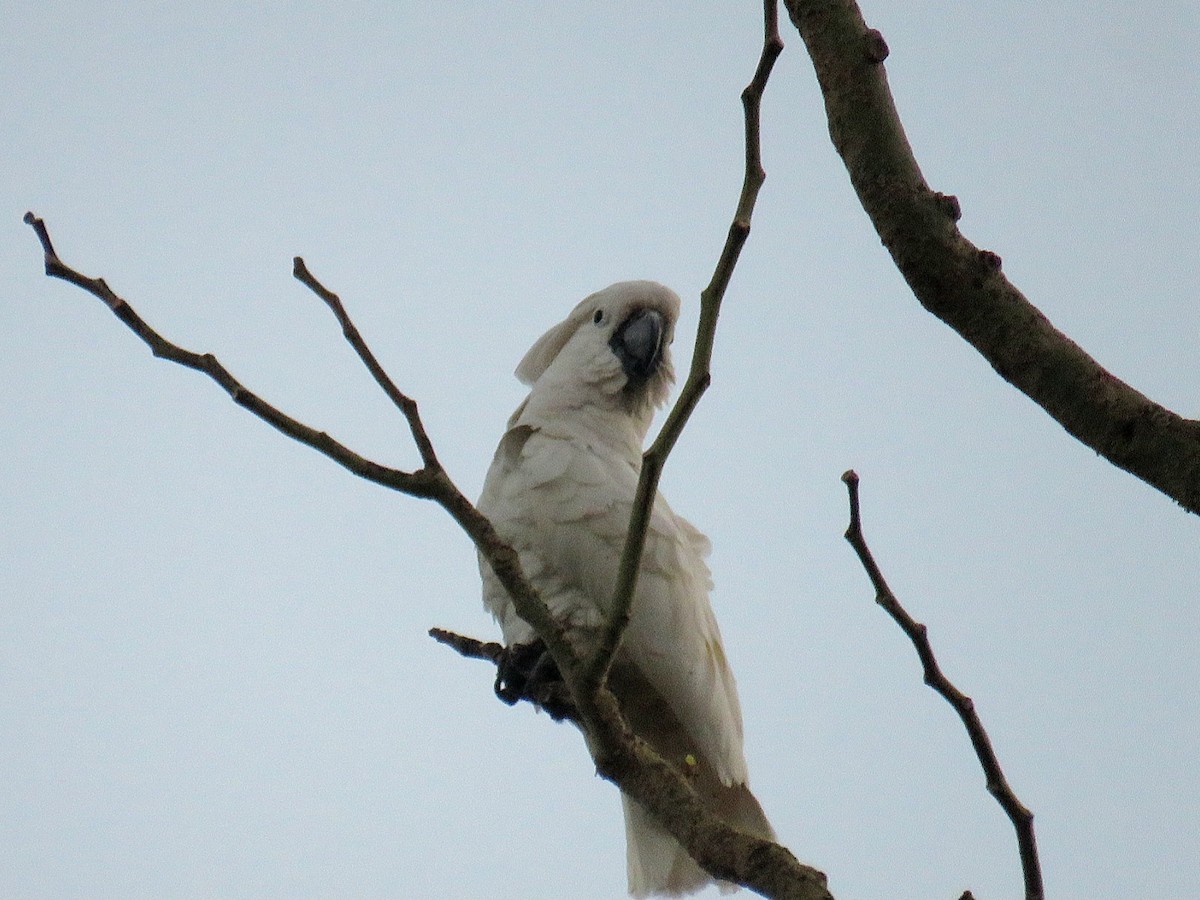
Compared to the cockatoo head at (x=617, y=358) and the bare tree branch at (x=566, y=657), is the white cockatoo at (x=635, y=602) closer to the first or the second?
the cockatoo head at (x=617, y=358)

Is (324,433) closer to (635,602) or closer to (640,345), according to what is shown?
(635,602)

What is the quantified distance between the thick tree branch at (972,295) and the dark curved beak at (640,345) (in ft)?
8.10

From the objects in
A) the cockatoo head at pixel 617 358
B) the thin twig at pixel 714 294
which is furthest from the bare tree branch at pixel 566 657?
the cockatoo head at pixel 617 358

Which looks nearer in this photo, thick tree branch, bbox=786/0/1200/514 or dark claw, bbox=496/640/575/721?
thick tree branch, bbox=786/0/1200/514

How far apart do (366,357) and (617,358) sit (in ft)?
8.02

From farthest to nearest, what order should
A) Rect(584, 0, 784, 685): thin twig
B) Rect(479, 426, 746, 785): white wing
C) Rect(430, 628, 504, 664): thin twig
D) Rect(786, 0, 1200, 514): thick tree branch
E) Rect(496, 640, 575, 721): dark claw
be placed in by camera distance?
Rect(479, 426, 746, 785): white wing
Rect(496, 640, 575, 721): dark claw
Rect(430, 628, 504, 664): thin twig
Rect(584, 0, 784, 685): thin twig
Rect(786, 0, 1200, 514): thick tree branch

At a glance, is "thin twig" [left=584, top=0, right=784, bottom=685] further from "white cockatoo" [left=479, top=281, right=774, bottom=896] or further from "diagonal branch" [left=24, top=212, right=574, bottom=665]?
"white cockatoo" [left=479, top=281, right=774, bottom=896]

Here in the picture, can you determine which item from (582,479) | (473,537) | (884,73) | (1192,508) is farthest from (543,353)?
(1192,508)

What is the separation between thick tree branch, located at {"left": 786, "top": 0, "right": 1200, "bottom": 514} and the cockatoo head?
2485 mm

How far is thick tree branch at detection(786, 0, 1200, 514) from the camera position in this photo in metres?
1.60

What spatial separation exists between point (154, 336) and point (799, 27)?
1.15 meters

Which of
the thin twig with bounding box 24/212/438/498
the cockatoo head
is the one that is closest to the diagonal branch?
the thin twig with bounding box 24/212/438/498

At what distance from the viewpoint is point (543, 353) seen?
15.5 feet

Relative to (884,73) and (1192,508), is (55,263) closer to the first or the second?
(884,73)
